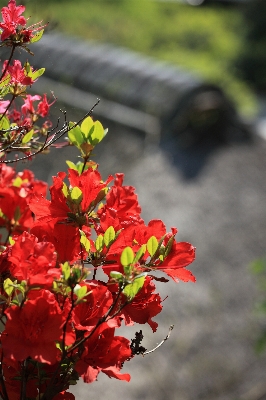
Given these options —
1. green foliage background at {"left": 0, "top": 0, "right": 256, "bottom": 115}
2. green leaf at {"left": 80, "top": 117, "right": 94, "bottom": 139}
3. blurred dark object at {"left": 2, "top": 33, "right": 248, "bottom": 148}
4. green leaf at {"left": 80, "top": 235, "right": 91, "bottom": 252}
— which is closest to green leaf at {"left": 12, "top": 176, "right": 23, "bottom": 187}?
green leaf at {"left": 80, "top": 117, "right": 94, "bottom": 139}

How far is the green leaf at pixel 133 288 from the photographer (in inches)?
31.0

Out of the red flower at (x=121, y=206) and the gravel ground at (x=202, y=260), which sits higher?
the red flower at (x=121, y=206)

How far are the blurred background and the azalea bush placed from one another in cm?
145

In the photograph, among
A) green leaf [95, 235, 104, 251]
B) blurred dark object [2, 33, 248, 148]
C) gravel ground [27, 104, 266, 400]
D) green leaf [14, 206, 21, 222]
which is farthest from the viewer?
blurred dark object [2, 33, 248, 148]

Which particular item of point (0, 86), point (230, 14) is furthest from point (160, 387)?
point (230, 14)

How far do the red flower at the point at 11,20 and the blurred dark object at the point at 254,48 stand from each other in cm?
860

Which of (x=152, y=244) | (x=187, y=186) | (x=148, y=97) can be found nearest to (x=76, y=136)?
(x=152, y=244)

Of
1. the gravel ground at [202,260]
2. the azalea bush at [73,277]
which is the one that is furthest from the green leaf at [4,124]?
the gravel ground at [202,260]

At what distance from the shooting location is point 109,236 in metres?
0.84

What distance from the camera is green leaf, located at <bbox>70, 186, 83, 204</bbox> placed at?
0.85 meters

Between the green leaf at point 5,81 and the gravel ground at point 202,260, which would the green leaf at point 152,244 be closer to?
the green leaf at point 5,81

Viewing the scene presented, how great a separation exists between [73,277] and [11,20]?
0.39 metres

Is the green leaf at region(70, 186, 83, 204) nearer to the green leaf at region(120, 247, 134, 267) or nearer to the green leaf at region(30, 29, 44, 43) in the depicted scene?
the green leaf at region(120, 247, 134, 267)

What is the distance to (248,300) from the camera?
3357mm
